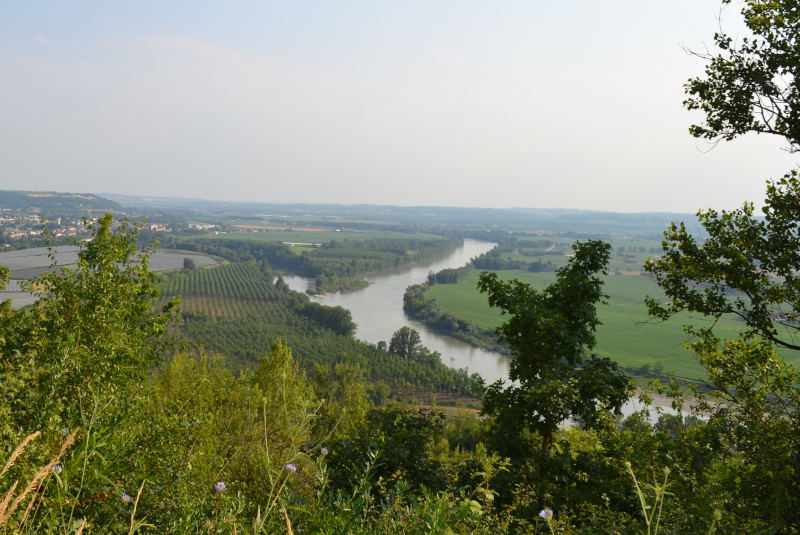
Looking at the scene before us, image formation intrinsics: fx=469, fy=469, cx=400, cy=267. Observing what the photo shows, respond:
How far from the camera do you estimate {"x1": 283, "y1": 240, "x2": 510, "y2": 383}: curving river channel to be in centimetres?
4862

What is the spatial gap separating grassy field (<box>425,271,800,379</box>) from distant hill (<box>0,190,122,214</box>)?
128048mm

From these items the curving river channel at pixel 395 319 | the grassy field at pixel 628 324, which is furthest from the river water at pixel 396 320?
the grassy field at pixel 628 324

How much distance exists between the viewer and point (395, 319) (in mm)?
63281

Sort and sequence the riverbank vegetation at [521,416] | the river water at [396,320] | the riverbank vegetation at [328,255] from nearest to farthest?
the riverbank vegetation at [521,416], the river water at [396,320], the riverbank vegetation at [328,255]

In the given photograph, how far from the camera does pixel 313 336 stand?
53562 mm

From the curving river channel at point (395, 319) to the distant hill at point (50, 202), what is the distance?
329ft

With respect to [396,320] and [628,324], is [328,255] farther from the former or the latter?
[628,324]

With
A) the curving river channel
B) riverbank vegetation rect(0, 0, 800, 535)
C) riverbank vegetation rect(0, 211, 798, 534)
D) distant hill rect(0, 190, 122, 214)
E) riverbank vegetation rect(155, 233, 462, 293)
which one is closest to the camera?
riverbank vegetation rect(0, 211, 798, 534)

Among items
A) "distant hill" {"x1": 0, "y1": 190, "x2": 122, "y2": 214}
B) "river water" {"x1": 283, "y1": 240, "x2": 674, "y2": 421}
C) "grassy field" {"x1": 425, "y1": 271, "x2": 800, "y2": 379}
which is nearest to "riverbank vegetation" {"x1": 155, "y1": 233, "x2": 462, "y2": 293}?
"river water" {"x1": 283, "y1": 240, "x2": 674, "y2": 421}

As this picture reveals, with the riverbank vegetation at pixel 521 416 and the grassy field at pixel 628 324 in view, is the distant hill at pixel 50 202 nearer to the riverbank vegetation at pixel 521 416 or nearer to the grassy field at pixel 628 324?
the grassy field at pixel 628 324

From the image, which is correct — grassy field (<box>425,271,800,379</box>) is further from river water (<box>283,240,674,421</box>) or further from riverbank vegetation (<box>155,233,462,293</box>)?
riverbank vegetation (<box>155,233,462,293</box>)

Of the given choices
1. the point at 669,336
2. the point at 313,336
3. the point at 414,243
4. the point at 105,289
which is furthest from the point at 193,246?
the point at 105,289

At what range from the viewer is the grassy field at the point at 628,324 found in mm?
47441

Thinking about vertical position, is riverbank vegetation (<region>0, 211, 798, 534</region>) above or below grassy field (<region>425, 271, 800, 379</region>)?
above
